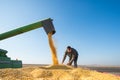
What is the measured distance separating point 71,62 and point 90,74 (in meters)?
4.27

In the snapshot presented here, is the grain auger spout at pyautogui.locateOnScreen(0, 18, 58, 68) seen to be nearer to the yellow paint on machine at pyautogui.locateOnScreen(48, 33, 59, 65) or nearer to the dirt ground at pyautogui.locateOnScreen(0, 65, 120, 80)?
the yellow paint on machine at pyautogui.locateOnScreen(48, 33, 59, 65)

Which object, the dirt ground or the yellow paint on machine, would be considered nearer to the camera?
the dirt ground

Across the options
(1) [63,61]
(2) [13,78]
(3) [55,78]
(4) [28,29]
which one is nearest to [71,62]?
(1) [63,61]

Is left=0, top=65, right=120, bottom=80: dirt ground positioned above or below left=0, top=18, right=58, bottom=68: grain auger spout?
below

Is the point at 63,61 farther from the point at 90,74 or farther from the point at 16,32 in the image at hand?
the point at 90,74

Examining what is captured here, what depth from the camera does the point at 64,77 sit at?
9.14 meters

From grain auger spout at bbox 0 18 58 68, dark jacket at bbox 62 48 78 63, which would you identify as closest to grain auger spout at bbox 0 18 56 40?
grain auger spout at bbox 0 18 58 68

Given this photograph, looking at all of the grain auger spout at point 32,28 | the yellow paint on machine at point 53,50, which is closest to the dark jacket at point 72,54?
the yellow paint on machine at point 53,50

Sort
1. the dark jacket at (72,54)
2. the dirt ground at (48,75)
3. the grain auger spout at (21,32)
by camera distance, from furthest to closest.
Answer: the dark jacket at (72,54) < the grain auger spout at (21,32) < the dirt ground at (48,75)

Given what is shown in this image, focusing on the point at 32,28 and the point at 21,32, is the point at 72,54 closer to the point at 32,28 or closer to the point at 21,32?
the point at 32,28

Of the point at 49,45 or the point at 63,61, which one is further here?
the point at 63,61

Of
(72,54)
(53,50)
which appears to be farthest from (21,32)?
(72,54)

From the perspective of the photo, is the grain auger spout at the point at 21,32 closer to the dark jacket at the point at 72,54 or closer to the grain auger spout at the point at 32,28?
the grain auger spout at the point at 32,28

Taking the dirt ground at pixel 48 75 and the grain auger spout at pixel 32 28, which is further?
the grain auger spout at pixel 32 28
